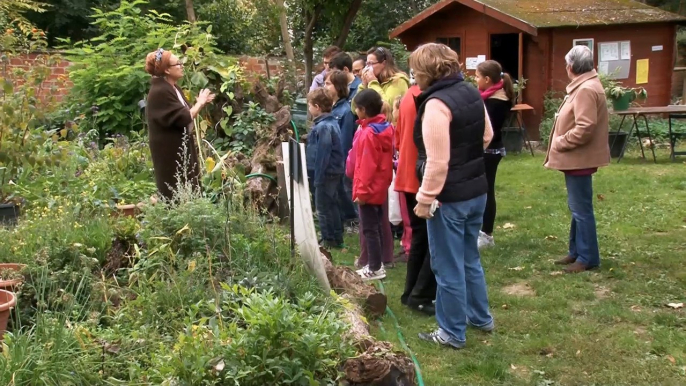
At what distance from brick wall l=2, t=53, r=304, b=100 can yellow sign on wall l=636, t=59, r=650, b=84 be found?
24.1 ft

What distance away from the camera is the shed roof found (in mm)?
15102

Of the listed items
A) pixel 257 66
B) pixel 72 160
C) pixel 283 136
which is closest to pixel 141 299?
pixel 72 160

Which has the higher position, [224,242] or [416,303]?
[224,242]

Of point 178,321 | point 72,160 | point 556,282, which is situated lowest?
point 556,282

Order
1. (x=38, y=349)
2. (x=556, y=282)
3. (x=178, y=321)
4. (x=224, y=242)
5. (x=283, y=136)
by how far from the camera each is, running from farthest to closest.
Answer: (x=283, y=136)
(x=556, y=282)
(x=224, y=242)
(x=178, y=321)
(x=38, y=349)

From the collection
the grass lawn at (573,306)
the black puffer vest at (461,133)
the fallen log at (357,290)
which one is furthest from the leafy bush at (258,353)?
the fallen log at (357,290)

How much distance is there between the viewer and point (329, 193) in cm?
757

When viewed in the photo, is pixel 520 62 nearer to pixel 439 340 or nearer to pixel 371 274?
pixel 371 274

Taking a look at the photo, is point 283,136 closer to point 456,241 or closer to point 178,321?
point 456,241

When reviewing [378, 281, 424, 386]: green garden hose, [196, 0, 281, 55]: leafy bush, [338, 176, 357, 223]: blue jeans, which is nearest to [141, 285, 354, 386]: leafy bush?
[378, 281, 424, 386]: green garden hose

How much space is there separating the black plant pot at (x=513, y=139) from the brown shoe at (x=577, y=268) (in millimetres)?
8200

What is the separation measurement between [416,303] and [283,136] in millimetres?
3445

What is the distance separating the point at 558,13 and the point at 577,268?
35.0ft

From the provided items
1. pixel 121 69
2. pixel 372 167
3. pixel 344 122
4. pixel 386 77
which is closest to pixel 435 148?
pixel 372 167
